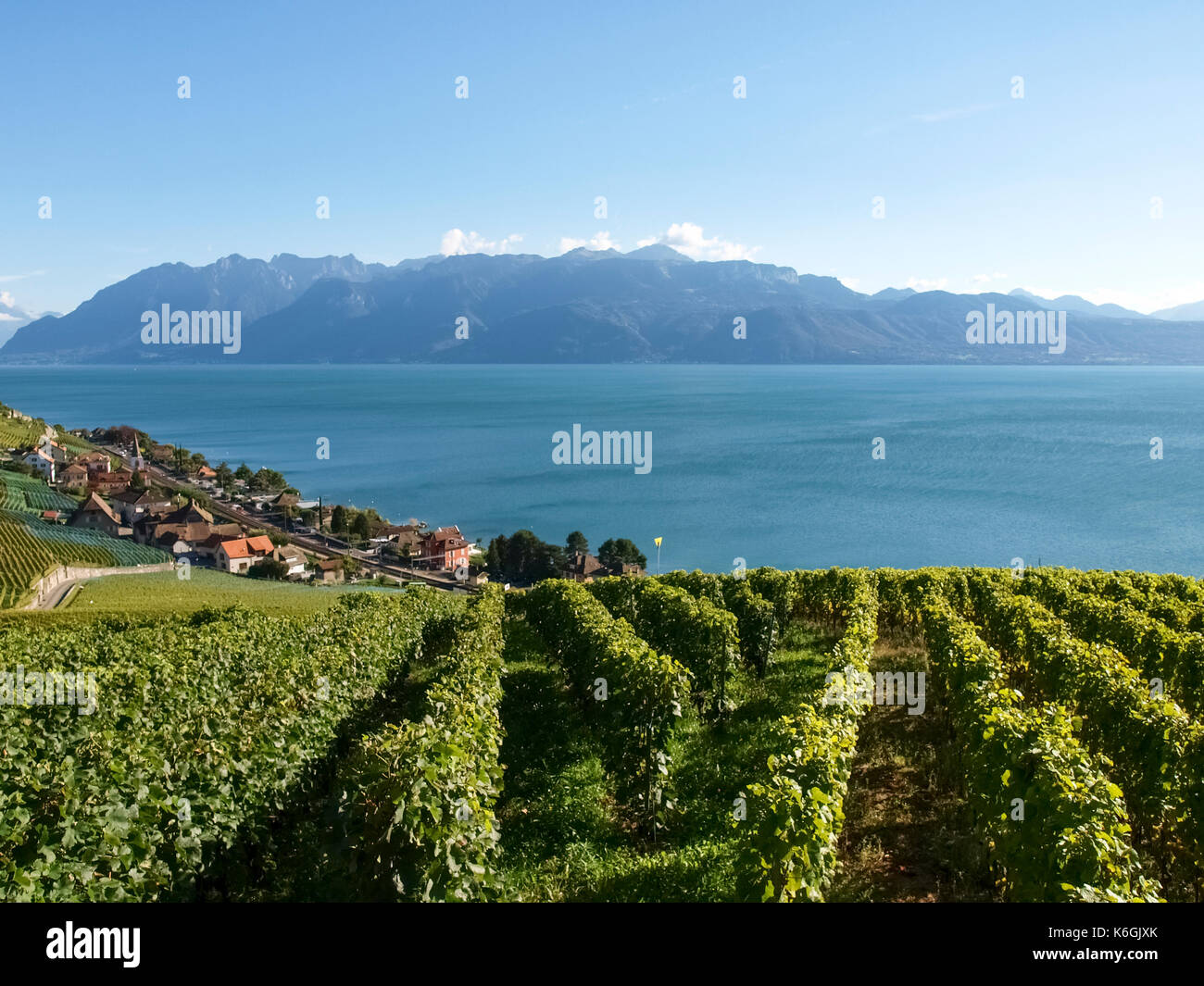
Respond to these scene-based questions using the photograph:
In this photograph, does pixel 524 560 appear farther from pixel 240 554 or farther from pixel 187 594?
pixel 240 554

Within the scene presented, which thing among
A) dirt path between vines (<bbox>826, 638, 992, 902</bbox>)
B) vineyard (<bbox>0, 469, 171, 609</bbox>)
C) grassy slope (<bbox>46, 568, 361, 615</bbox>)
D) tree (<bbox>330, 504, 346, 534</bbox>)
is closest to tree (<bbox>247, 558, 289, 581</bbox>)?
grassy slope (<bbox>46, 568, 361, 615</bbox>)

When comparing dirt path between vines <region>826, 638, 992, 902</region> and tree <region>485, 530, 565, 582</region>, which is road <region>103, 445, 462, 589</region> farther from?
dirt path between vines <region>826, 638, 992, 902</region>

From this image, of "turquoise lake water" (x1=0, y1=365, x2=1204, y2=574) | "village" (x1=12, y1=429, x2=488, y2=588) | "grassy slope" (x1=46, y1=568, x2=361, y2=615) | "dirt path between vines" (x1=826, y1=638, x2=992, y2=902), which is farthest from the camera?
"turquoise lake water" (x1=0, y1=365, x2=1204, y2=574)

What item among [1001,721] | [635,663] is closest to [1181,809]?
[1001,721]

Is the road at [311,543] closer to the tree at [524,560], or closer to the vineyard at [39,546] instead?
the tree at [524,560]
